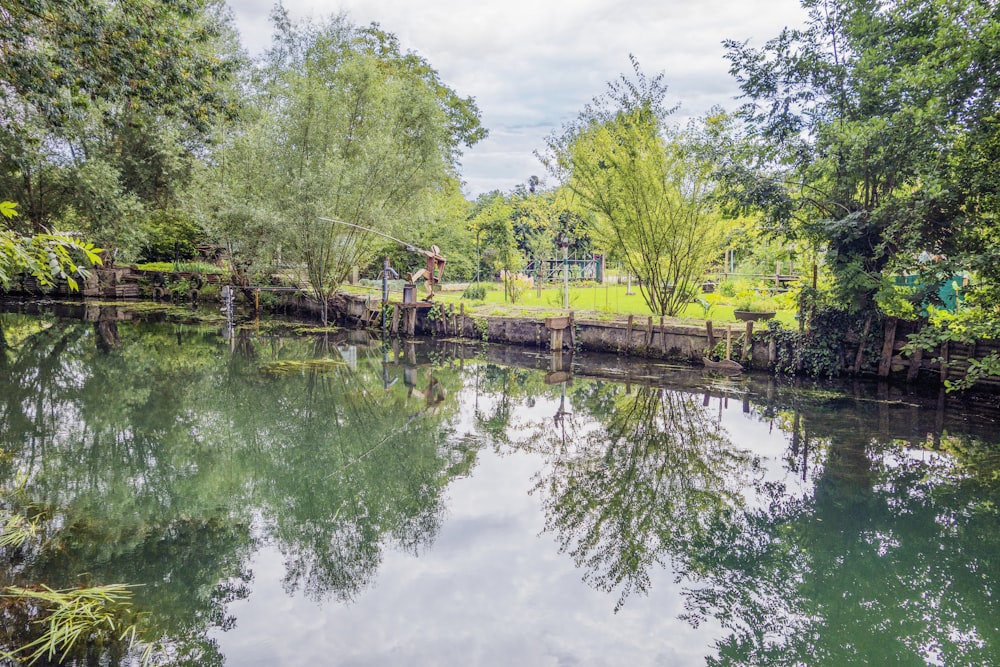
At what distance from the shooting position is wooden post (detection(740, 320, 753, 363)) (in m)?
12.8

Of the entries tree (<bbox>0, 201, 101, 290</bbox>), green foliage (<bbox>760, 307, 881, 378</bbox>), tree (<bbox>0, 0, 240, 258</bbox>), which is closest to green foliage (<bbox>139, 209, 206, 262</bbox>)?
tree (<bbox>0, 0, 240, 258</bbox>)

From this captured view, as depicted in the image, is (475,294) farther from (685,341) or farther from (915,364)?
(915,364)

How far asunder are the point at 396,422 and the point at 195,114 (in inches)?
220

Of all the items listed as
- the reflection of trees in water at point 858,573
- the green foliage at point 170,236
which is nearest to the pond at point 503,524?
the reflection of trees in water at point 858,573

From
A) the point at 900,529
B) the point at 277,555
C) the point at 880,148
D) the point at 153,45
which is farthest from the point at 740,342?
the point at 153,45

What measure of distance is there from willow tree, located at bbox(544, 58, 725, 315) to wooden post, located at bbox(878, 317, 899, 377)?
13.9ft

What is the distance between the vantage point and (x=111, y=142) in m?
25.6

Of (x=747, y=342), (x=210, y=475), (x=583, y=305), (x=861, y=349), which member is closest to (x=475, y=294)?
(x=583, y=305)

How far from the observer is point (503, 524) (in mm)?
6250

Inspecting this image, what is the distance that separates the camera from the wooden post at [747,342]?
12773 millimetres

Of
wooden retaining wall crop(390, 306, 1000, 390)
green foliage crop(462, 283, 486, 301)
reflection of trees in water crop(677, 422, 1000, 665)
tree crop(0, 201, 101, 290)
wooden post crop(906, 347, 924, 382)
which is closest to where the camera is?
tree crop(0, 201, 101, 290)

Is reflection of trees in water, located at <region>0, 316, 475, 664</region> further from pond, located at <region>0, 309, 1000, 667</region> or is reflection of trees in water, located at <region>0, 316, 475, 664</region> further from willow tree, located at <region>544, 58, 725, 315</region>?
willow tree, located at <region>544, 58, 725, 315</region>

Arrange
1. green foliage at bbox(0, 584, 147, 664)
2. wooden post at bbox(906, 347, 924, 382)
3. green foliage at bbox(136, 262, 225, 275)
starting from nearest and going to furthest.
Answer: green foliage at bbox(0, 584, 147, 664), wooden post at bbox(906, 347, 924, 382), green foliage at bbox(136, 262, 225, 275)

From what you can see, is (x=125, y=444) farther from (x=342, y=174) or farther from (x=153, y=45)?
(x=342, y=174)
